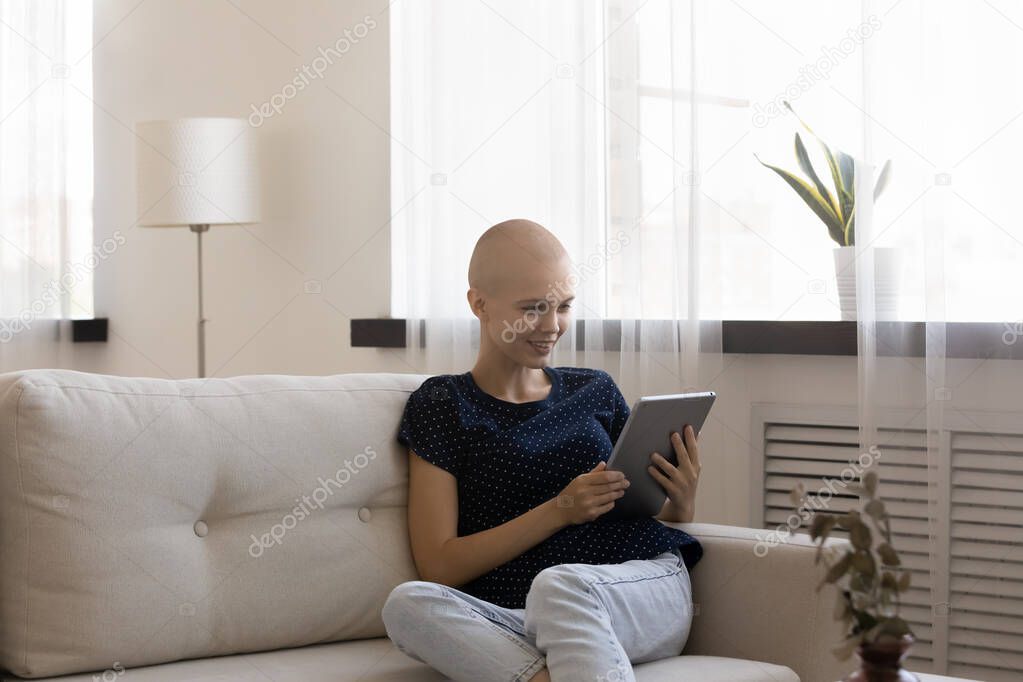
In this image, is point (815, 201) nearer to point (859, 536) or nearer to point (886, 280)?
point (886, 280)

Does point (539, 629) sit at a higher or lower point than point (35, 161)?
lower

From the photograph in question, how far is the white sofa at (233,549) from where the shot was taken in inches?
62.7

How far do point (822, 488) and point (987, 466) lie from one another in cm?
37

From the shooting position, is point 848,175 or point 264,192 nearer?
point 848,175

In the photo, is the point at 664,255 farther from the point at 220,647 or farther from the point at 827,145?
the point at 220,647

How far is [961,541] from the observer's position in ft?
7.53

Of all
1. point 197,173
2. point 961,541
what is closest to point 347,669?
point 961,541

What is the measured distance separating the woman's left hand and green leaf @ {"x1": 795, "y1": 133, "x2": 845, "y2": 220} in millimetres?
809

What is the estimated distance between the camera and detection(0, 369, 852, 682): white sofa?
5.22 ft

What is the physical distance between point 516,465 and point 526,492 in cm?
5

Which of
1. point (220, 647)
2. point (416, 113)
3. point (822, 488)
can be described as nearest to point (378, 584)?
point (220, 647)

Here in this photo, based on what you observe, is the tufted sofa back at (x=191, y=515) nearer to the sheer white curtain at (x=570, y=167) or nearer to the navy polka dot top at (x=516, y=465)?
the navy polka dot top at (x=516, y=465)

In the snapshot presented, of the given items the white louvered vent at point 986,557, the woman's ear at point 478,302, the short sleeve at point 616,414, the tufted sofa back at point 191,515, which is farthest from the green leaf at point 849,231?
the tufted sofa back at point 191,515

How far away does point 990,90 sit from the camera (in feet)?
7.39
